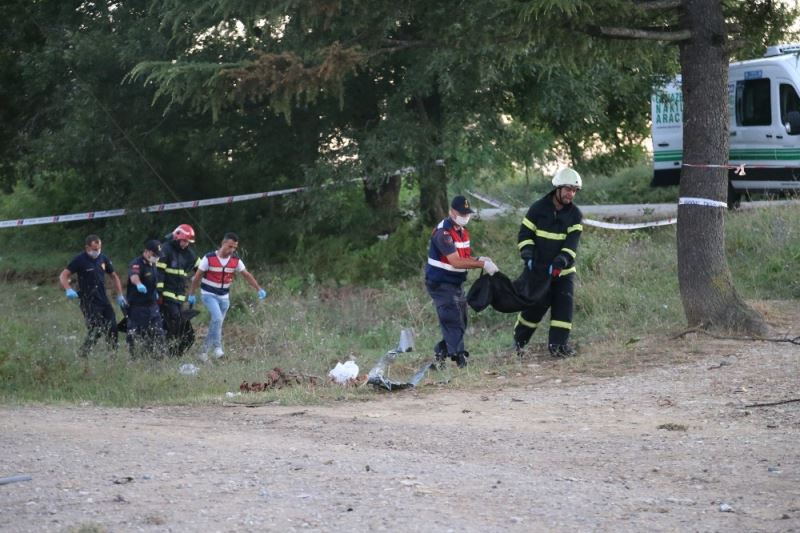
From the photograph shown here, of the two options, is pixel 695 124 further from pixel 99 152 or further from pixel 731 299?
pixel 99 152

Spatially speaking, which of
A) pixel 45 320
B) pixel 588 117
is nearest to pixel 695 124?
pixel 588 117

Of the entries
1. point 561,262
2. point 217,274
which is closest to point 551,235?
point 561,262

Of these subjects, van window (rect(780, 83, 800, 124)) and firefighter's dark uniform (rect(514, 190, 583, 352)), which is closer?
firefighter's dark uniform (rect(514, 190, 583, 352))

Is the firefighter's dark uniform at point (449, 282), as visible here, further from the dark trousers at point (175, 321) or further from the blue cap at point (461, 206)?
the dark trousers at point (175, 321)

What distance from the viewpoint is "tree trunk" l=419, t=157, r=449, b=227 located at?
18828mm

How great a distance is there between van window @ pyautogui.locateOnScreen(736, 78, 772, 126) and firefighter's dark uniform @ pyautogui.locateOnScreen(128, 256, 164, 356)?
10.7 meters

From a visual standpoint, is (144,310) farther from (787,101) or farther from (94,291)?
(787,101)

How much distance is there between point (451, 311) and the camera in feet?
39.4

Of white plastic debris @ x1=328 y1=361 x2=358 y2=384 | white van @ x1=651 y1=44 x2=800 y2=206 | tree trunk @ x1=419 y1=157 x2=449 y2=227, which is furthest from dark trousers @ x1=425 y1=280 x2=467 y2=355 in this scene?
white van @ x1=651 y1=44 x2=800 y2=206

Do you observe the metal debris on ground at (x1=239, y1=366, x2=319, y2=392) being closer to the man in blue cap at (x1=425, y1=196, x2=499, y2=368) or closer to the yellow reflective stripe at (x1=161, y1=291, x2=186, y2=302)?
the man in blue cap at (x1=425, y1=196, x2=499, y2=368)

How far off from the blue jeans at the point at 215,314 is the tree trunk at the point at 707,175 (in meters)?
5.78

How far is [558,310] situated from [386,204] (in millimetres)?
9483

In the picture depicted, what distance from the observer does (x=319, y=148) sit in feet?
66.8

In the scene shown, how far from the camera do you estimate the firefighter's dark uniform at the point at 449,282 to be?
11938mm
